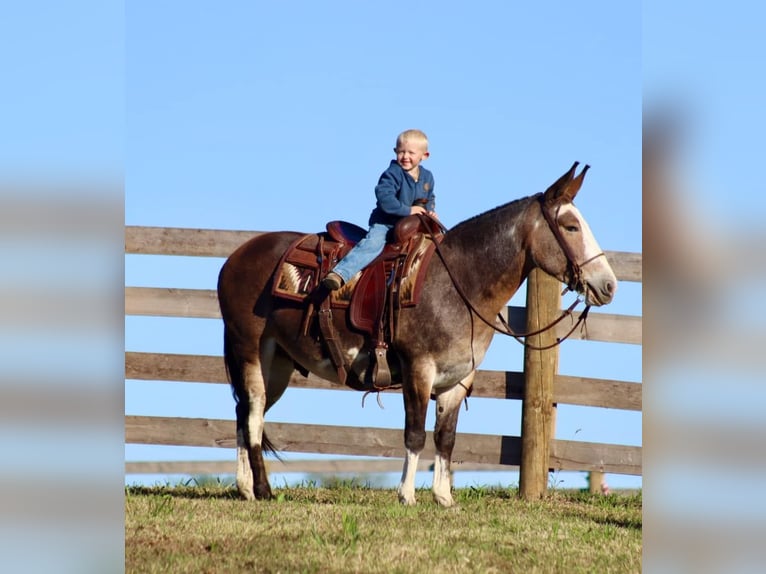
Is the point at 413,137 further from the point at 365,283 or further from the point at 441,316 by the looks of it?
the point at 441,316

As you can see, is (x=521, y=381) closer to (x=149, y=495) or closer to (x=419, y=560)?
(x=149, y=495)

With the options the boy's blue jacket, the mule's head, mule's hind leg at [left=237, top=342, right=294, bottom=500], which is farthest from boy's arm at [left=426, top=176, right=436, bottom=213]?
mule's hind leg at [left=237, top=342, right=294, bottom=500]

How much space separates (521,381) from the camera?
8.70 m

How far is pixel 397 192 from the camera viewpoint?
22.7ft

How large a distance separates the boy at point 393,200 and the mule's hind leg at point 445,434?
1.16 metres

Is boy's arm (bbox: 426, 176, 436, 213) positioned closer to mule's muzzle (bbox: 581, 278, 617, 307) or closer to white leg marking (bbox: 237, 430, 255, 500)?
mule's muzzle (bbox: 581, 278, 617, 307)

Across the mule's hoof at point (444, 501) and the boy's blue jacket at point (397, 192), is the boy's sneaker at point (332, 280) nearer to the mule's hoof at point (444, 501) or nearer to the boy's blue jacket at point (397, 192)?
the boy's blue jacket at point (397, 192)

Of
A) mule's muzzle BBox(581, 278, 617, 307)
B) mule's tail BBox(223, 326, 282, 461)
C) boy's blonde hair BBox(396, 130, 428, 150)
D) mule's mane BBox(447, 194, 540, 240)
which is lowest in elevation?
mule's tail BBox(223, 326, 282, 461)

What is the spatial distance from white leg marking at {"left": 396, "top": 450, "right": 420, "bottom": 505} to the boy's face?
198cm

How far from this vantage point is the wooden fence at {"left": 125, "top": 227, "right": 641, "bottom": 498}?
8.48 meters
